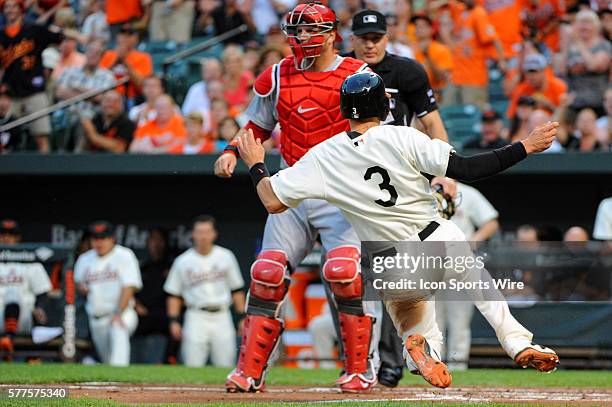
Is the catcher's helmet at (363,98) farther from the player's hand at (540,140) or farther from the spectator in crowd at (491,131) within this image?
the spectator in crowd at (491,131)

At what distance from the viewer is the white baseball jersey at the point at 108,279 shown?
37.0ft

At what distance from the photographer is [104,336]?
11188mm

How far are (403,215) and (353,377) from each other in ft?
4.89

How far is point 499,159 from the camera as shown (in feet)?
16.7

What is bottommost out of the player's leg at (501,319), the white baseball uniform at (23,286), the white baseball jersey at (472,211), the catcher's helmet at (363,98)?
the white baseball uniform at (23,286)

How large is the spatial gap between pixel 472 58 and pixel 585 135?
6.33 ft

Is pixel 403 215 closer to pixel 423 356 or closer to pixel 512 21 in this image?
pixel 423 356

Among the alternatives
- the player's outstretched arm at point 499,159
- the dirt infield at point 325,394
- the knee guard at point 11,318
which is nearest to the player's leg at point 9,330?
the knee guard at point 11,318

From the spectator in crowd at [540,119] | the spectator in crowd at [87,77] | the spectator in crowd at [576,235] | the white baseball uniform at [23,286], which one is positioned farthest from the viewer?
the spectator in crowd at [87,77]

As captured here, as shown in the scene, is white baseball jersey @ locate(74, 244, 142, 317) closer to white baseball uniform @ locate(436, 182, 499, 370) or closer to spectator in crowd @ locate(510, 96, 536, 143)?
white baseball uniform @ locate(436, 182, 499, 370)

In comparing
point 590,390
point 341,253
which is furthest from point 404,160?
Answer: point 590,390

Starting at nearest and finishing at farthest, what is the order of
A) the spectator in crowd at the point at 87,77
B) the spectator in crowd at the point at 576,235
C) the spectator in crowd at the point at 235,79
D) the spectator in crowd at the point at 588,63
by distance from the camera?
the spectator in crowd at the point at 576,235 < the spectator in crowd at the point at 588,63 < the spectator in crowd at the point at 235,79 < the spectator in crowd at the point at 87,77

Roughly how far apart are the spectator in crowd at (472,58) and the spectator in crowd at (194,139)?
269 centimetres

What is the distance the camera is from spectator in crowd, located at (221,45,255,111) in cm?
1238
